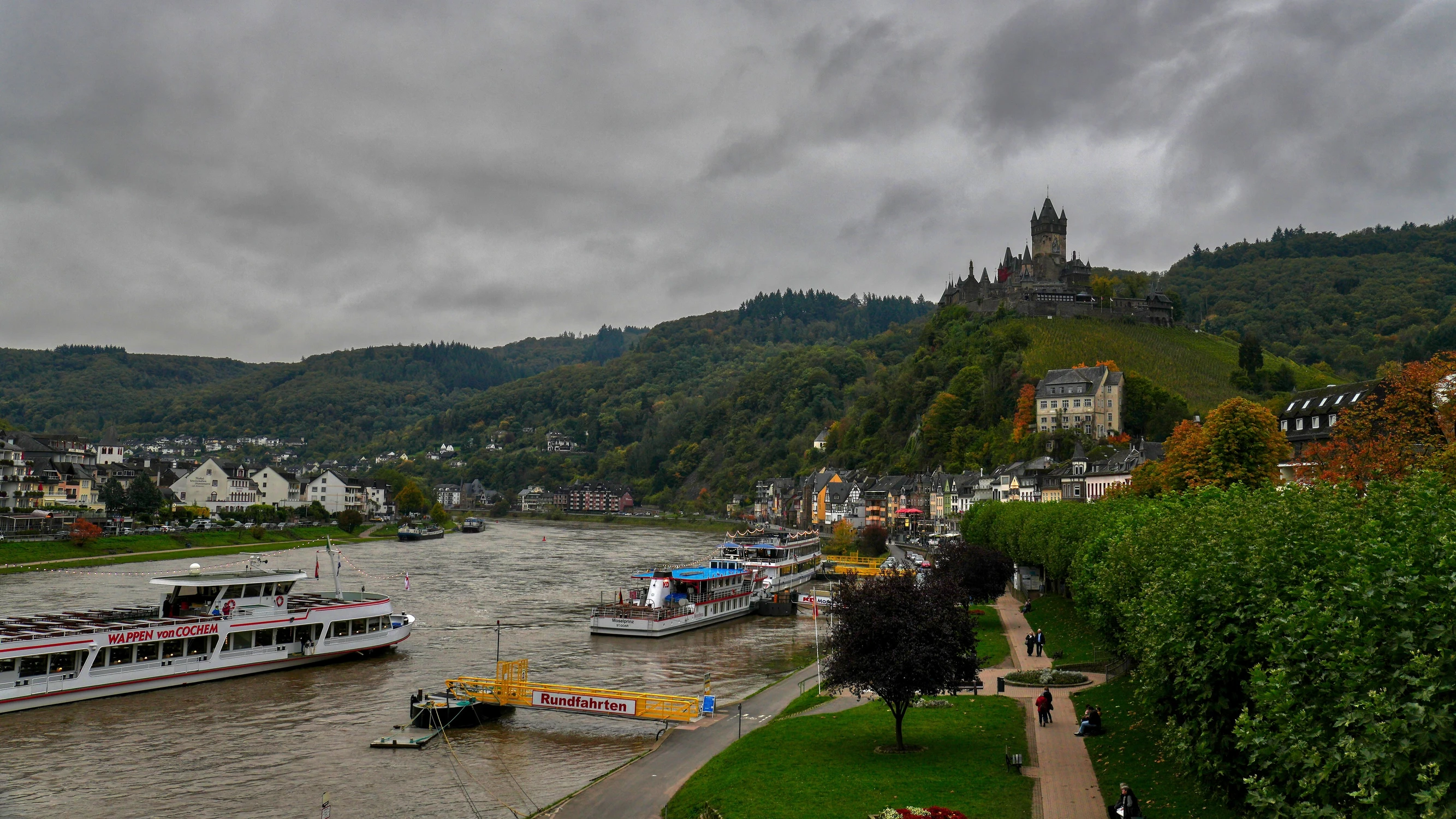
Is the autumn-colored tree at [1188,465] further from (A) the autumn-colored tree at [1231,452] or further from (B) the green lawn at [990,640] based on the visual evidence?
(B) the green lawn at [990,640]

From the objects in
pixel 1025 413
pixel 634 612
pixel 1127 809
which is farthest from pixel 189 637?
pixel 1025 413

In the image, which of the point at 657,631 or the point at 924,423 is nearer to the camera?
the point at 657,631

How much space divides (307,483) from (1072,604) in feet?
522

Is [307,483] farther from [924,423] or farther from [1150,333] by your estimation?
[1150,333]

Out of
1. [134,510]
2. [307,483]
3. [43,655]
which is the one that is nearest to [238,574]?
[43,655]

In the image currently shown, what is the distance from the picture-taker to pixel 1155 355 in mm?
159125

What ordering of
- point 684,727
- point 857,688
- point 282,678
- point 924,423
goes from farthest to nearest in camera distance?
point 924,423
point 282,678
point 684,727
point 857,688

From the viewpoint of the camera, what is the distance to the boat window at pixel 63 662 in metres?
40.7

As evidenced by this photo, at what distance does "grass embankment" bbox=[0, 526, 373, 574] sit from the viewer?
3467 inches

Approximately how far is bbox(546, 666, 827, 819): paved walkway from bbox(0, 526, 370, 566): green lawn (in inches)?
2851

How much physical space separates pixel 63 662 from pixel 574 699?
21.8 m

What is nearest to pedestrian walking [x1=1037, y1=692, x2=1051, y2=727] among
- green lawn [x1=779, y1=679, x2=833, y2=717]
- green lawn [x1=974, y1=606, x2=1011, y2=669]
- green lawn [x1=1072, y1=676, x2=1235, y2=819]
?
green lawn [x1=1072, y1=676, x2=1235, y2=819]

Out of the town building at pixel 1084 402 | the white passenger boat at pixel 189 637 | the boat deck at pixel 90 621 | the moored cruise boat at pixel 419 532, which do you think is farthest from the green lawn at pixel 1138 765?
the moored cruise boat at pixel 419 532

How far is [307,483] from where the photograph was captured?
186 m
